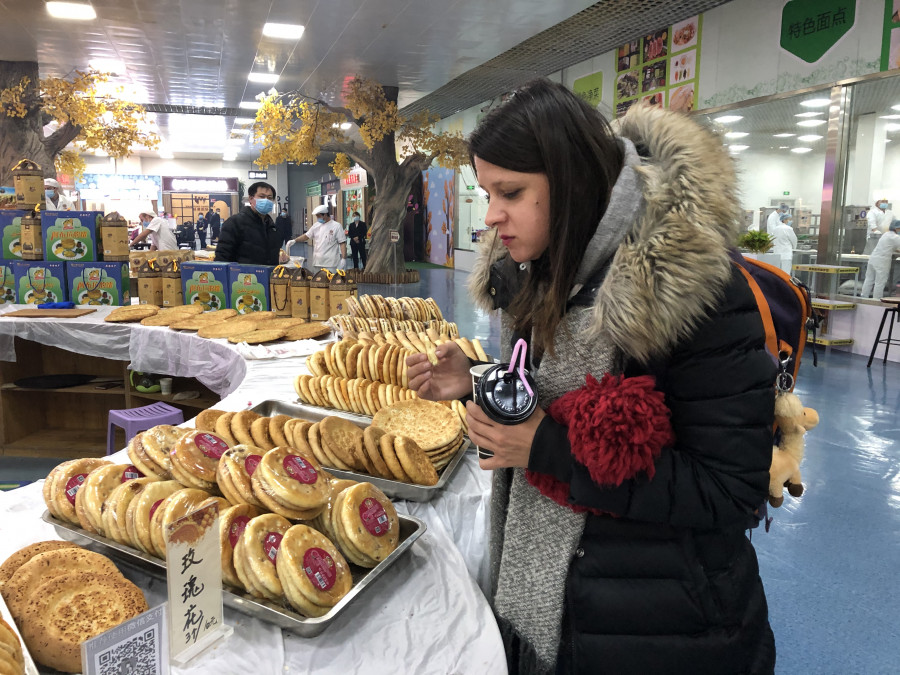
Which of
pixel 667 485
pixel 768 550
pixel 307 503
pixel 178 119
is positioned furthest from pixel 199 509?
pixel 178 119

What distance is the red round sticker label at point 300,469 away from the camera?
1.21m

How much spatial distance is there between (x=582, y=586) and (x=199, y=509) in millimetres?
636

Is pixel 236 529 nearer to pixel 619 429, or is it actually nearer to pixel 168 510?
pixel 168 510

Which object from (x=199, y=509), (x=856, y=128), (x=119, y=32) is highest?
(x=119, y=32)

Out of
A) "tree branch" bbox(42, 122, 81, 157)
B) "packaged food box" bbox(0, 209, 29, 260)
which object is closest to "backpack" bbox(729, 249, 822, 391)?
"packaged food box" bbox(0, 209, 29, 260)

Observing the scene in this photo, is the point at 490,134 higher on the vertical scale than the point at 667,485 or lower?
higher

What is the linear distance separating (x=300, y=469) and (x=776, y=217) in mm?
9573

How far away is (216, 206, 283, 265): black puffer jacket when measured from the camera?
20.4 feet

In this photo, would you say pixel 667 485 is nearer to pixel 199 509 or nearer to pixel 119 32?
pixel 199 509

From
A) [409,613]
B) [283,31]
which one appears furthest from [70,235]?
[283,31]

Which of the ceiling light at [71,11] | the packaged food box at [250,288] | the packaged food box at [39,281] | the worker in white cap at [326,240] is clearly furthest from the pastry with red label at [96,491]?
the worker in white cap at [326,240]

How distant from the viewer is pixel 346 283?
424 centimetres

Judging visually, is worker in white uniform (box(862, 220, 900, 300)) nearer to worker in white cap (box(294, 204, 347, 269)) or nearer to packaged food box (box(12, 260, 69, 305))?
worker in white cap (box(294, 204, 347, 269))

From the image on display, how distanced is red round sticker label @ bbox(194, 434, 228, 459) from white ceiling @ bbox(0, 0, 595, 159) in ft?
25.5
